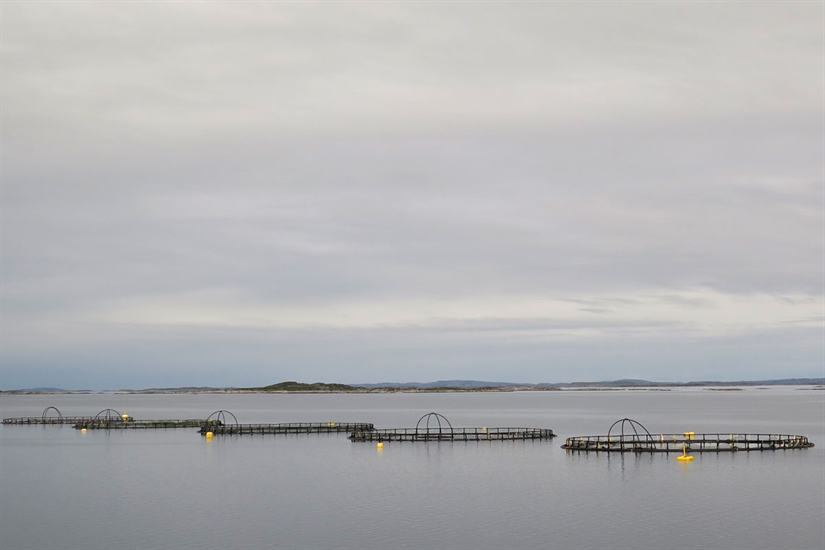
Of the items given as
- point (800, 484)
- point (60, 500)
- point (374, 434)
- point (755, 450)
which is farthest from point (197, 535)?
point (755, 450)

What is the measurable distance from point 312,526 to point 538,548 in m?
14.5

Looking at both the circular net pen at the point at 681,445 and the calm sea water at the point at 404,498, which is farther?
the circular net pen at the point at 681,445

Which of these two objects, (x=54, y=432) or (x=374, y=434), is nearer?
(x=374, y=434)

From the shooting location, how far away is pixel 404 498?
64.1 metres

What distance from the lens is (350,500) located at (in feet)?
207

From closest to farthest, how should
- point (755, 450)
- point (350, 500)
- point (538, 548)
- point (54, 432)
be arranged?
point (538, 548)
point (350, 500)
point (755, 450)
point (54, 432)

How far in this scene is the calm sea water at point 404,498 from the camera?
5034 cm

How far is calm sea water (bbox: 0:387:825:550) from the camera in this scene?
50344 millimetres

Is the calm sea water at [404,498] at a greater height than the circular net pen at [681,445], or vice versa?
the circular net pen at [681,445]

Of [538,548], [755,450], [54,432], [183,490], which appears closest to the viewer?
[538,548]

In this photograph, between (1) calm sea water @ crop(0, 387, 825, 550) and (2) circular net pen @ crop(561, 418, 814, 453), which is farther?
(2) circular net pen @ crop(561, 418, 814, 453)

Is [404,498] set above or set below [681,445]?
below

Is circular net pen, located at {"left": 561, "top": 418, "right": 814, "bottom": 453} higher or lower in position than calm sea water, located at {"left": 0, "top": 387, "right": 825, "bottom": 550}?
higher

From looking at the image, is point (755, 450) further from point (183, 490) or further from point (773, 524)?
point (183, 490)
